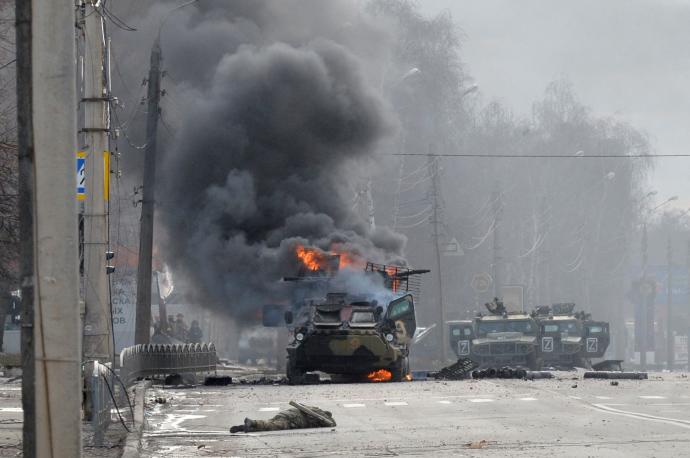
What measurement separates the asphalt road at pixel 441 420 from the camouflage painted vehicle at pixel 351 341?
4.46 ft

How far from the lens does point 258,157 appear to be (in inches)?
1384

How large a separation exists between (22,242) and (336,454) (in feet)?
16.2

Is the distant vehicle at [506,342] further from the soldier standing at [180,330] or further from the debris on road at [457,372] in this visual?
the soldier standing at [180,330]

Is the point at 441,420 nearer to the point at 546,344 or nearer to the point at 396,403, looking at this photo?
the point at 396,403

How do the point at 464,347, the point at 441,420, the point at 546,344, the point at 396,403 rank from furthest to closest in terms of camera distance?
the point at 546,344 < the point at 464,347 < the point at 396,403 < the point at 441,420

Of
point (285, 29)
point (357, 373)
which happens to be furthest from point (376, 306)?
point (285, 29)

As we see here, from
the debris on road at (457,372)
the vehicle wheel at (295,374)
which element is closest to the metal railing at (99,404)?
the vehicle wheel at (295,374)

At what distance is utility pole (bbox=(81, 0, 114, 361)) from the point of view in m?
18.7

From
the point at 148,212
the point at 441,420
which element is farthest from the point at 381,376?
the point at 441,420

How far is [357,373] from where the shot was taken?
24.7 metres

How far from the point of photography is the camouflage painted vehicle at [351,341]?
24.2 meters

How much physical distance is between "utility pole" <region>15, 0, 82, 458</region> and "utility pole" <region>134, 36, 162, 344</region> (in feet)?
70.4

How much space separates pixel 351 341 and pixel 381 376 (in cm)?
118

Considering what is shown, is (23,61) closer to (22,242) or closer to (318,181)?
(22,242)
